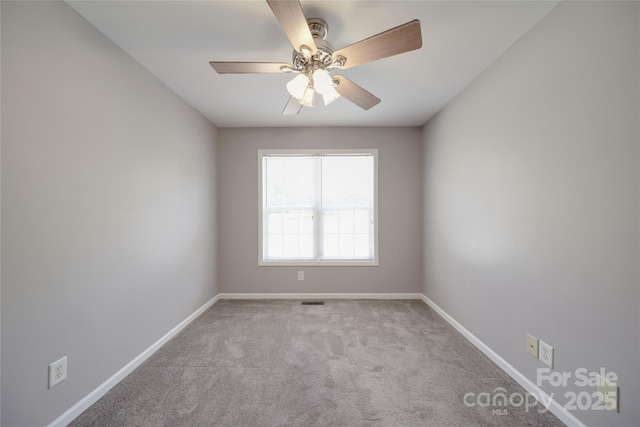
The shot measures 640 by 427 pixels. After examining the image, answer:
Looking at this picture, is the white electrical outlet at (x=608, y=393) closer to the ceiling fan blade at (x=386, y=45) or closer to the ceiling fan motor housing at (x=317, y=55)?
→ the ceiling fan blade at (x=386, y=45)

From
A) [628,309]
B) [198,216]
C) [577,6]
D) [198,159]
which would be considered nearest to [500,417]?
[628,309]

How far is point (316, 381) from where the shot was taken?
1.92 meters

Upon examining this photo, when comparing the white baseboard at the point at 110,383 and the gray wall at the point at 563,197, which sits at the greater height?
the gray wall at the point at 563,197

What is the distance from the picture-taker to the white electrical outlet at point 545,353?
64.4 inches

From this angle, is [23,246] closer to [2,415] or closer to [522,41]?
[2,415]

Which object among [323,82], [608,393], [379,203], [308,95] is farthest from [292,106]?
[608,393]

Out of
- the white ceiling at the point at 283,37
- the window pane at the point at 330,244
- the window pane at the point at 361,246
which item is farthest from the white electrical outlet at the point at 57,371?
the window pane at the point at 361,246

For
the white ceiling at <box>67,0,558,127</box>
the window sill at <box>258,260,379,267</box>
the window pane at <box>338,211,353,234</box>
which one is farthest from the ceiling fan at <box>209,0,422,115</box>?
the window sill at <box>258,260,379,267</box>

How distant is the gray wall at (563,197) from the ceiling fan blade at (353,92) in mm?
991

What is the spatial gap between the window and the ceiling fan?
76.1 inches

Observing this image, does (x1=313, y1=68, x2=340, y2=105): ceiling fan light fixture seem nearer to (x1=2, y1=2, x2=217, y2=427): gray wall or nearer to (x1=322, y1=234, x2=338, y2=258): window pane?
(x1=2, y1=2, x2=217, y2=427): gray wall

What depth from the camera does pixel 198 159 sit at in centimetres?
320

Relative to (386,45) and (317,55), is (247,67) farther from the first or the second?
(386,45)

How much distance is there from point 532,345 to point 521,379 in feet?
0.93
